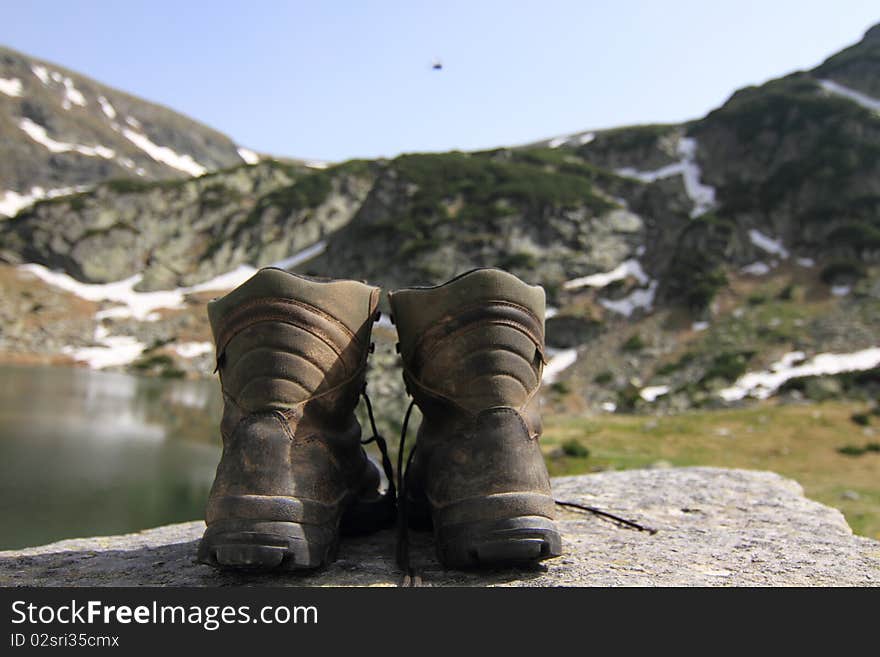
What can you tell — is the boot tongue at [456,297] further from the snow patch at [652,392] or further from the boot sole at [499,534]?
the snow patch at [652,392]

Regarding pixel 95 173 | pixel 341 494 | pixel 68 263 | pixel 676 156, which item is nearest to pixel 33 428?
pixel 341 494

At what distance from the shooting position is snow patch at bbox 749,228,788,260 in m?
53.9

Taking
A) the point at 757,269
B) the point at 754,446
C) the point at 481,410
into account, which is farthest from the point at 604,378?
the point at 481,410

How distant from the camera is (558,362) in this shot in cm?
5031

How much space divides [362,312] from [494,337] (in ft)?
2.19

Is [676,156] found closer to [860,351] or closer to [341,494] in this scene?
[860,351]

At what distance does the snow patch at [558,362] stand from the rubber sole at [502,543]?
147 ft

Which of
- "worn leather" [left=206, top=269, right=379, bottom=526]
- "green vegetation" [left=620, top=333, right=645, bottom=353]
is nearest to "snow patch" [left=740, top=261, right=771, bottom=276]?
"green vegetation" [left=620, top=333, right=645, bottom=353]

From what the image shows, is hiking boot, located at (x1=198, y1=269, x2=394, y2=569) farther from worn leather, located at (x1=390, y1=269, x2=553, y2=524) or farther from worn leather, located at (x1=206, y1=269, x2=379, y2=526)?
worn leather, located at (x1=390, y1=269, x2=553, y2=524)

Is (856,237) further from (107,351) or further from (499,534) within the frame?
Answer: (107,351)

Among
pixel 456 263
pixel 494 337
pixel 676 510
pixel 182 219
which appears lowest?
pixel 676 510

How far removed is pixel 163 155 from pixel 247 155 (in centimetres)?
3315

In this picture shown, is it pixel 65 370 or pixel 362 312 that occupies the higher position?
pixel 65 370

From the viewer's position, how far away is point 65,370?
53.0m
